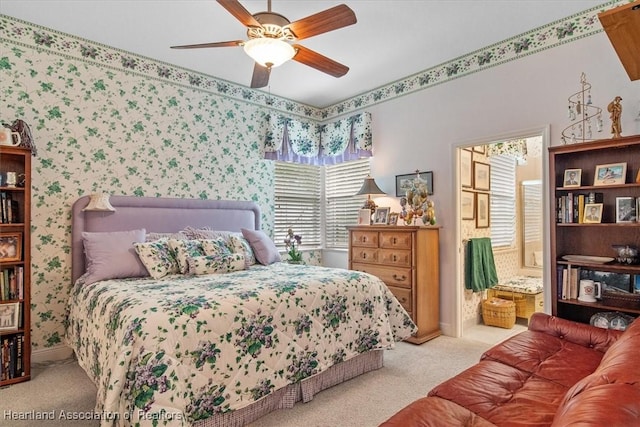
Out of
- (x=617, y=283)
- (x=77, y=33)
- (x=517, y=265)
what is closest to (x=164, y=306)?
(x=77, y=33)

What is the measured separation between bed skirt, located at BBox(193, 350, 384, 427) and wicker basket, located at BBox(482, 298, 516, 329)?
1.92 m

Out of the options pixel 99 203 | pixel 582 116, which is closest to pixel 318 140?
pixel 99 203

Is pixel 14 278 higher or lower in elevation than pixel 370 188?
lower

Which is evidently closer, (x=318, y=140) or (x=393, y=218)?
(x=393, y=218)

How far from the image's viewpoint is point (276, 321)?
224cm

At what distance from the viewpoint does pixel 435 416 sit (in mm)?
1387

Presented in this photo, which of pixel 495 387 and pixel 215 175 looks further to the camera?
pixel 215 175

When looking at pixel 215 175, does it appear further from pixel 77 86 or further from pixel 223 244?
pixel 77 86

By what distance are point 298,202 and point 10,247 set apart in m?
3.25

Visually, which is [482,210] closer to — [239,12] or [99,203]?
[239,12]

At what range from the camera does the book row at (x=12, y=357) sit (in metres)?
2.66

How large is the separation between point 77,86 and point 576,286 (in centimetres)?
472

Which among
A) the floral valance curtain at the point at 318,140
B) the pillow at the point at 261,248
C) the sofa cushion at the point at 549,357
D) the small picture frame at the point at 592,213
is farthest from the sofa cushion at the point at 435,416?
the floral valance curtain at the point at 318,140

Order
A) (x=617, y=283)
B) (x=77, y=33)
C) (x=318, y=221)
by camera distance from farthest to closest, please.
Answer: (x=318, y=221), (x=77, y=33), (x=617, y=283)
